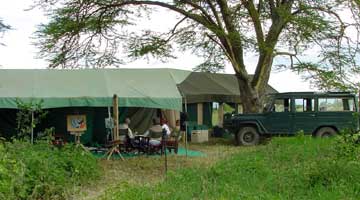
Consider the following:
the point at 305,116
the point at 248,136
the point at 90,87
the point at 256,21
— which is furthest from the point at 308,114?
the point at 90,87

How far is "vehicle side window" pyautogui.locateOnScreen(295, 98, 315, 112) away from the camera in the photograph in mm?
16094

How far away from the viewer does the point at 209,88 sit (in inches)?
798

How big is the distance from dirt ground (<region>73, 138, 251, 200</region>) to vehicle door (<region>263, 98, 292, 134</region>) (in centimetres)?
198

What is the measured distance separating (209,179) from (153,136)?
6.36 m

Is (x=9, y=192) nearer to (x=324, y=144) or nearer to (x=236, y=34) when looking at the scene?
(x=324, y=144)

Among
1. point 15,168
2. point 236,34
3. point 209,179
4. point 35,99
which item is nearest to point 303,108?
point 236,34

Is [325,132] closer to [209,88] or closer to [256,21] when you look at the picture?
[256,21]

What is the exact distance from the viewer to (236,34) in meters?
16.6

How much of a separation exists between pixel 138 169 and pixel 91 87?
3466mm

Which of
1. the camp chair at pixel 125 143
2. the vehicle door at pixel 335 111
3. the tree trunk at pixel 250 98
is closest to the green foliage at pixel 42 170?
the camp chair at pixel 125 143

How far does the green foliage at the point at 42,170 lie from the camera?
231 inches

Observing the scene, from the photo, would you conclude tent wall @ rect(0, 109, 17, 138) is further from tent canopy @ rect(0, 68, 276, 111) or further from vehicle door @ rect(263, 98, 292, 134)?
vehicle door @ rect(263, 98, 292, 134)

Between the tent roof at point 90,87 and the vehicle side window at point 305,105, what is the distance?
4.51m

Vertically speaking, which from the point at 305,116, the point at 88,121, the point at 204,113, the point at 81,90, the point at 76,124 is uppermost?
the point at 81,90
